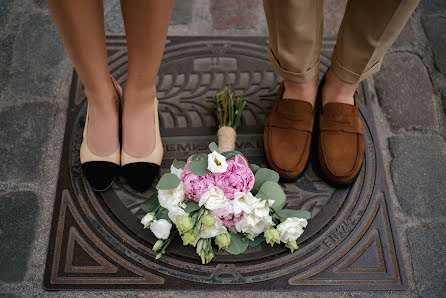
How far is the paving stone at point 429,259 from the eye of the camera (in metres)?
1.49

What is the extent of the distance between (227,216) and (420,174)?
0.87m

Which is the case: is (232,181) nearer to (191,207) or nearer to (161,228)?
(191,207)

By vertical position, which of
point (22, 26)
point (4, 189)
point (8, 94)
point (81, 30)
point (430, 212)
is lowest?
point (430, 212)

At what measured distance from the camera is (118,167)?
161 cm

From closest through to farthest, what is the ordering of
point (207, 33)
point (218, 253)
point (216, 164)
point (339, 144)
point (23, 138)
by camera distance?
point (216, 164) < point (218, 253) < point (339, 144) < point (23, 138) < point (207, 33)

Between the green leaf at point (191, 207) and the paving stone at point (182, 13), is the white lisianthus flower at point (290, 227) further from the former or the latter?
the paving stone at point (182, 13)

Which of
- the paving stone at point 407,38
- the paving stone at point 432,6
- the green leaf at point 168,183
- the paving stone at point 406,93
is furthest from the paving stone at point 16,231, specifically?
the paving stone at point 432,6

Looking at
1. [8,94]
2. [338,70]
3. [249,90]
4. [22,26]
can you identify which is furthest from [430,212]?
[22,26]

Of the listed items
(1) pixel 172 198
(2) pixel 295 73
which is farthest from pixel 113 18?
(1) pixel 172 198

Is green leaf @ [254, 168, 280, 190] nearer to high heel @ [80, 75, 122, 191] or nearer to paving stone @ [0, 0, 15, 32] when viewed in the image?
high heel @ [80, 75, 122, 191]

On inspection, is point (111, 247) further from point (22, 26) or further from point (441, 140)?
point (441, 140)

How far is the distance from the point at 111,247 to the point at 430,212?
1.20m

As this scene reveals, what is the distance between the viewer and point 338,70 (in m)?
1.57

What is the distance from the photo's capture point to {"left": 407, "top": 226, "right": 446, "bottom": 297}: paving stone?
1.49 meters
